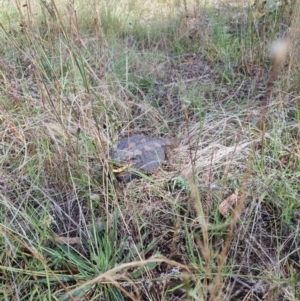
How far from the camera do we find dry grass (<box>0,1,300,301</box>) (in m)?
1.15

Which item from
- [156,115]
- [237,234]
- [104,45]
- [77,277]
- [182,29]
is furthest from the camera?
[182,29]

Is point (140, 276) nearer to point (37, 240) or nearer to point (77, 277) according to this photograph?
point (77, 277)

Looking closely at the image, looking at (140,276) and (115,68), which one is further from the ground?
(115,68)

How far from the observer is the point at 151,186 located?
1.48 m

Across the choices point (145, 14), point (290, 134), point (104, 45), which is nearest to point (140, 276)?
point (290, 134)

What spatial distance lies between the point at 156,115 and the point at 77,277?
103 cm

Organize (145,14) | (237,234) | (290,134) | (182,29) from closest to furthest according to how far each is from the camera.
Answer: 1. (237,234)
2. (290,134)
3. (182,29)
4. (145,14)

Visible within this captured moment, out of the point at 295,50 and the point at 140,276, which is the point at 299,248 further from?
the point at 295,50

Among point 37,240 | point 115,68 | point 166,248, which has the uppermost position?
point 115,68

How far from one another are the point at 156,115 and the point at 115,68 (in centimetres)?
56

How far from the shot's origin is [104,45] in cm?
255

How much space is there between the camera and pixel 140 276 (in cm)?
117

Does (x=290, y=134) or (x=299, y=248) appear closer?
(x=299, y=248)

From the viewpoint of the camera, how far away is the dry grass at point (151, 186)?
115 centimetres
